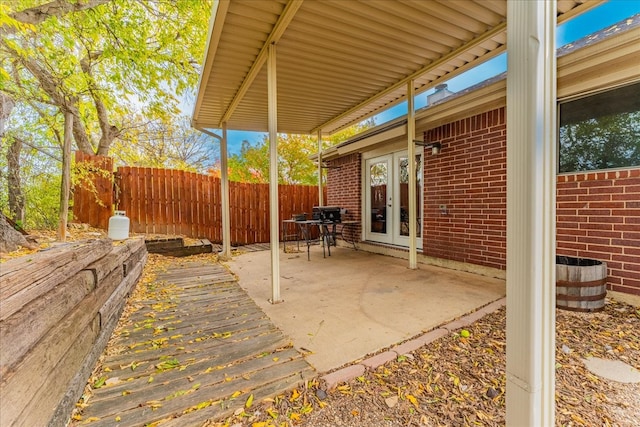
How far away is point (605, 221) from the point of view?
297cm

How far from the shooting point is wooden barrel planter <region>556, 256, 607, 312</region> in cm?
262

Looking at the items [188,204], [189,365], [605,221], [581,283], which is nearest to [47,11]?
[188,204]

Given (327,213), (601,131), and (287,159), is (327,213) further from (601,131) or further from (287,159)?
(287,159)

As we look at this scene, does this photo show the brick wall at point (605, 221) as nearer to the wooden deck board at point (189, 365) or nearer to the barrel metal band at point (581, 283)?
the barrel metal band at point (581, 283)

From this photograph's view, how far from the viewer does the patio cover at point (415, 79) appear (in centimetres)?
110

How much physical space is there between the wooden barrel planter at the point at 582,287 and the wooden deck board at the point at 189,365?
2674mm

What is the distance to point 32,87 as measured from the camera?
399 cm

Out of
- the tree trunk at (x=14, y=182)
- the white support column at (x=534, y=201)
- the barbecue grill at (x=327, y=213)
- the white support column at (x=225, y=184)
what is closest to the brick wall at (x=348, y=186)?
the barbecue grill at (x=327, y=213)

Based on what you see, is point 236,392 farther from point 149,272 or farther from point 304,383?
point 149,272

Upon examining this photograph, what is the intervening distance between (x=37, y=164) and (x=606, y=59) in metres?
7.93

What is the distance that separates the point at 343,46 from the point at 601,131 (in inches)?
123

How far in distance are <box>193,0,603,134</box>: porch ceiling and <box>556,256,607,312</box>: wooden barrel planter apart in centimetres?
276

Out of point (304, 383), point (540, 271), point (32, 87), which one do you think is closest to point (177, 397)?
point (304, 383)

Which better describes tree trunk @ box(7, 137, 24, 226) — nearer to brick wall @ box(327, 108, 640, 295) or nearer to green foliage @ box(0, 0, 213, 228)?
green foliage @ box(0, 0, 213, 228)
